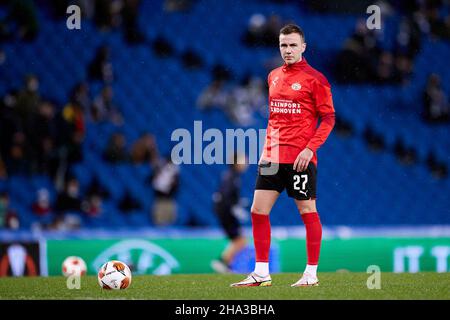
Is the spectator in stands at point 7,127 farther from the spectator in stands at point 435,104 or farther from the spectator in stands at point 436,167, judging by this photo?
the spectator in stands at point 435,104

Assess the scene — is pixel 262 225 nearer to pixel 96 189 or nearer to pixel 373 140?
pixel 96 189

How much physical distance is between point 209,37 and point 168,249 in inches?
219

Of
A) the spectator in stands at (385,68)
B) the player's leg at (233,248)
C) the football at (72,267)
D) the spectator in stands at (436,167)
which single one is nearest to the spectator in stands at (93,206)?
the player's leg at (233,248)

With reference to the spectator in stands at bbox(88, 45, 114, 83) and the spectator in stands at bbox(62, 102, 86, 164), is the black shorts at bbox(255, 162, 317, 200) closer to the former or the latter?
the spectator in stands at bbox(62, 102, 86, 164)

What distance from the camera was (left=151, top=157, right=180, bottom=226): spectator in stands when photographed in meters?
13.9

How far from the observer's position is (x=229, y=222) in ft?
40.4

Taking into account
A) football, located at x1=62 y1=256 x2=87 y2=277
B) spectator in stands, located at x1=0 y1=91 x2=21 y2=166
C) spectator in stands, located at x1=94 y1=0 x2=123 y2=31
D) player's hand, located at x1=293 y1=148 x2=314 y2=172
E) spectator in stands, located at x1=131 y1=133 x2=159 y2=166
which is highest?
spectator in stands, located at x1=94 y1=0 x2=123 y2=31

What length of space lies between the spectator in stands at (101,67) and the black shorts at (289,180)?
27.8 ft

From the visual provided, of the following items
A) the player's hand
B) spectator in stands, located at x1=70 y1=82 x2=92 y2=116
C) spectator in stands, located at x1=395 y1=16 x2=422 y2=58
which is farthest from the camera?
spectator in stands, located at x1=395 y1=16 x2=422 y2=58

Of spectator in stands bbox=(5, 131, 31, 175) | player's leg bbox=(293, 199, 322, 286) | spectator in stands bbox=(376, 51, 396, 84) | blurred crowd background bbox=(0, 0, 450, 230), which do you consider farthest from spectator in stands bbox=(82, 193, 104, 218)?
player's leg bbox=(293, 199, 322, 286)

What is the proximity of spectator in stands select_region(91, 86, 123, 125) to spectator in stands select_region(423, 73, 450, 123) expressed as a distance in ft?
17.8

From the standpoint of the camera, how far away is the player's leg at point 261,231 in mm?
7273

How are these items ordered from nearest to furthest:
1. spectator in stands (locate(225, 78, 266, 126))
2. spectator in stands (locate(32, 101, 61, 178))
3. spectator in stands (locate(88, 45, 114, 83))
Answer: spectator in stands (locate(32, 101, 61, 178)) < spectator in stands (locate(88, 45, 114, 83)) < spectator in stands (locate(225, 78, 266, 126))

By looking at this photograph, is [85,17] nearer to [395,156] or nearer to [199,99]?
[199,99]
